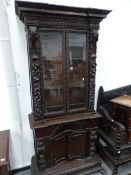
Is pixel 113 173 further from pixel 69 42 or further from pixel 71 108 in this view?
pixel 69 42

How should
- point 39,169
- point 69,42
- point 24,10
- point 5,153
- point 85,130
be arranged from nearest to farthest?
point 24,10 → point 5,153 → point 69,42 → point 39,169 → point 85,130

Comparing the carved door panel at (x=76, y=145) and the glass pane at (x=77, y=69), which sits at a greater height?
the glass pane at (x=77, y=69)

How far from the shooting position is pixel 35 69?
5.66ft

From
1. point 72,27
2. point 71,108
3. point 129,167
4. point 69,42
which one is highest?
point 72,27

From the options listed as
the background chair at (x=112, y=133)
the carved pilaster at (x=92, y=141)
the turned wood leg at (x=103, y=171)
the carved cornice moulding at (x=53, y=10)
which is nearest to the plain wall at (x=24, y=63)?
the background chair at (x=112, y=133)

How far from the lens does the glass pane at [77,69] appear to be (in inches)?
74.9

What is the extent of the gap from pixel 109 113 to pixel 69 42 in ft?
4.08

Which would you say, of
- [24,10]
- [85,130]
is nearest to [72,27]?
[24,10]

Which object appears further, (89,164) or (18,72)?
(89,164)

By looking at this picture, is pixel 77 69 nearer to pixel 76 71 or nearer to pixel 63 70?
pixel 76 71

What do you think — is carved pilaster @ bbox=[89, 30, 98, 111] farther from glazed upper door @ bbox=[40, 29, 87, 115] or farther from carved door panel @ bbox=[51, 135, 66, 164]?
carved door panel @ bbox=[51, 135, 66, 164]

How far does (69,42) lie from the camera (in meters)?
1.86

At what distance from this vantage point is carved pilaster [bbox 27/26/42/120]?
162 cm

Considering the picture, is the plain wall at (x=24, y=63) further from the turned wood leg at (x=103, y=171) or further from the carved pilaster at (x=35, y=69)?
the turned wood leg at (x=103, y=171)
